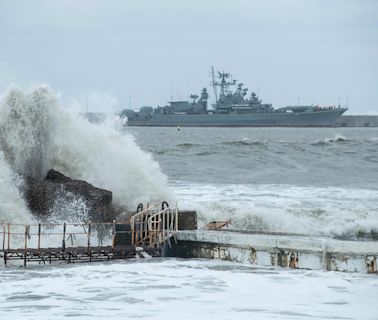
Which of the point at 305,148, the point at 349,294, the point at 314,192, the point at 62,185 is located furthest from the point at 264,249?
the point at 305,148

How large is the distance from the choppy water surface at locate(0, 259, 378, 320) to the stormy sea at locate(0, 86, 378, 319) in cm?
2

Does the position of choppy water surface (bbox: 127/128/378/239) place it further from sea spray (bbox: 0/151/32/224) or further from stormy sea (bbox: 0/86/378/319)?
sea spray (bbox: 0/151/32/224)

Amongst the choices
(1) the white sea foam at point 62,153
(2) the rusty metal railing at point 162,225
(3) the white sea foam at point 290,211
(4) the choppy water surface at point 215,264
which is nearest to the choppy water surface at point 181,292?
(4) the choppy water surface at point 215,264

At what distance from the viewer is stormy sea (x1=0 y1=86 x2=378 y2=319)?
1138 centimetres

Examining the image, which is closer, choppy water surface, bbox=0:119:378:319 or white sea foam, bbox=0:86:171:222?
choppy water surface, bbox=0:119:378:319

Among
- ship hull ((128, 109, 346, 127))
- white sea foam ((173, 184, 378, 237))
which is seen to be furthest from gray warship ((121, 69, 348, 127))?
white sea foam ((173, 184, 378, 237))

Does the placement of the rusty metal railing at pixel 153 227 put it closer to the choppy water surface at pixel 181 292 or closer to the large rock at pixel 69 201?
the choppy water surface at pixel 181 292

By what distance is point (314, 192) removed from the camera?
3294 centimetres

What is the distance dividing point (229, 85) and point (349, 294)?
17294cm

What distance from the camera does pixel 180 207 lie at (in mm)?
23688

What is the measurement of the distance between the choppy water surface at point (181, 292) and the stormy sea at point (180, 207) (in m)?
0.02

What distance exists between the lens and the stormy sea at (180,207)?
1138 cm

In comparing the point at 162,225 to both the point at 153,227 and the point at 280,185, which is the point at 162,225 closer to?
the point at 153,227

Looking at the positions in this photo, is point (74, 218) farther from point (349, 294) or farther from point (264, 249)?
point (349, 294)
